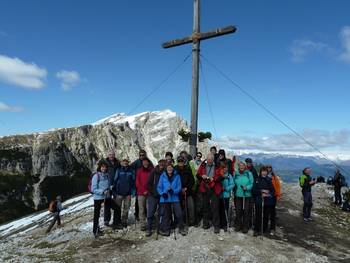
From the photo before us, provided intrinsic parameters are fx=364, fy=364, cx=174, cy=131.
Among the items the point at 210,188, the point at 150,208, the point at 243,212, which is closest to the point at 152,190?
the point at 150,208

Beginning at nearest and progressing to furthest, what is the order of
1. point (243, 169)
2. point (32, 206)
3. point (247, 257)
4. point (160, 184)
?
point (247, 257) < point (160, 184) < point (243, 169) < point (32, 206)

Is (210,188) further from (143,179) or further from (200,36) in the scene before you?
(200,36)

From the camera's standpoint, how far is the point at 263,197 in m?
15.3

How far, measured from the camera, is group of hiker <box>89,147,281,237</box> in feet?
45.8

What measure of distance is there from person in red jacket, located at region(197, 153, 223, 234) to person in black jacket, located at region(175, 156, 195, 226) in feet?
1.57

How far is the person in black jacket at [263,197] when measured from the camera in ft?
48.6

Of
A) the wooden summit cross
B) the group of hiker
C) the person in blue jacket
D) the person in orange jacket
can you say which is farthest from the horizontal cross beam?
the person in orange jacket

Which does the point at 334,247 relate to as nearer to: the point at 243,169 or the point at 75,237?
the point at 243,169

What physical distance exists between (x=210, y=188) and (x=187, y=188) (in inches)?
35.9

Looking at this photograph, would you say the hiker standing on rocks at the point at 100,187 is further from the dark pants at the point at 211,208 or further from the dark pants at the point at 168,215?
the dark pants at the point at 211,208

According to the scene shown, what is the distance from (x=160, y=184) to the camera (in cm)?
1386

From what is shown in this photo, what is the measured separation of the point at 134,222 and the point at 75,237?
105 inches

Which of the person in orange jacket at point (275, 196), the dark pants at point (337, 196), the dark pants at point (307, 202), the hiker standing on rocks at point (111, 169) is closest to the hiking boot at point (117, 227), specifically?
the hiker standing on rocks at point (111, 169)

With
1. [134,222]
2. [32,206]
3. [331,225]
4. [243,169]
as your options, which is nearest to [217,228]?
[243,169]
